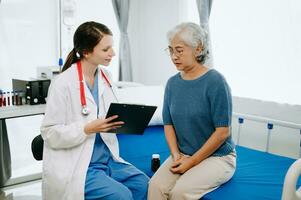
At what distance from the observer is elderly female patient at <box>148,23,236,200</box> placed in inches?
71.1

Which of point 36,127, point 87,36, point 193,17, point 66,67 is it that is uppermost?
point 193,17

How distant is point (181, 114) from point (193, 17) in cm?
199

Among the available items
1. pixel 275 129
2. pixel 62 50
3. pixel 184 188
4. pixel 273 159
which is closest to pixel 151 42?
pixel 62 50

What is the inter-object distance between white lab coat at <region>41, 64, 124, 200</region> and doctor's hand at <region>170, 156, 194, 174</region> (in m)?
0.43

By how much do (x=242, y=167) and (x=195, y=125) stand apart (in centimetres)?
48

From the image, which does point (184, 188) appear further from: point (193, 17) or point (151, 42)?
point (151, 42)

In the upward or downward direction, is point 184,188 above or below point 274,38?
below

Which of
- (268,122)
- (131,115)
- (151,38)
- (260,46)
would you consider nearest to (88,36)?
(131,115)

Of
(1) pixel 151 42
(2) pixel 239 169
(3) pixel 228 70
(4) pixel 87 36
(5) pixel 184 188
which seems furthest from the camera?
(1) pixel 151 42

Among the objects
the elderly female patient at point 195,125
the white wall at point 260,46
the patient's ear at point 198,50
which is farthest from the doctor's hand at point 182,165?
the white wall at point 260,46

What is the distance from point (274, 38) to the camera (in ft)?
9.38

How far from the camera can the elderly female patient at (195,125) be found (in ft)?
5.92

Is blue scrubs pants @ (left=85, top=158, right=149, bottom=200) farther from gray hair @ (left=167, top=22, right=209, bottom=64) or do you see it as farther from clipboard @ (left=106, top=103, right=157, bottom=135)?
gray hair @ (left=167, top=22, right=209, bottom=64)

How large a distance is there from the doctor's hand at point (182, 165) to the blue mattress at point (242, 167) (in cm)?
18
